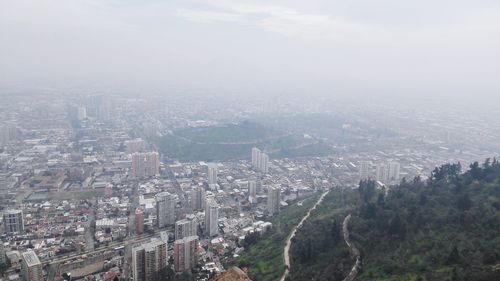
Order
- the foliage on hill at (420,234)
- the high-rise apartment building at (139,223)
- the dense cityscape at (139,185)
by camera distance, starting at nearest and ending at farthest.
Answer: the foliage on hill at (420,234), the dense cityscape at (139,185), the high-rise apartment building at (139,223)

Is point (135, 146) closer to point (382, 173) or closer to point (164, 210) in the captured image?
point (164, 210)

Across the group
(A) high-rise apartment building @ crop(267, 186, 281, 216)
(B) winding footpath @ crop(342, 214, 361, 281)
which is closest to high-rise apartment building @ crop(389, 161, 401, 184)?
(A) high-rise apartment building @ crop(267, 186, 281, 216)

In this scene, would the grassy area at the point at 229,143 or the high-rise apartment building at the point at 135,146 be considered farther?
the grassy area at the point at 229,143

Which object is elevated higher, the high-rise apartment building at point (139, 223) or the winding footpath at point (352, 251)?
the winding footpath at point (352, 251)

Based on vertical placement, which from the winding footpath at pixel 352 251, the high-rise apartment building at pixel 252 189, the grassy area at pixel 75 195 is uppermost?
the winding footpath at pixel 352 251

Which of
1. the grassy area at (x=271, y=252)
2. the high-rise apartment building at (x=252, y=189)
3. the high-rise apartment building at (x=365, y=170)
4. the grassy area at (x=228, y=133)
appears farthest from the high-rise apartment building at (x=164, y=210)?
the grassy area at (x=228, y=133)

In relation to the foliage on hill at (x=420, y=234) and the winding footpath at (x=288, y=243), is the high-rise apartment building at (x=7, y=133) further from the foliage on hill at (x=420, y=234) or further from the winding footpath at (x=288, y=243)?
the foliage on hill at (x=420, y=234)

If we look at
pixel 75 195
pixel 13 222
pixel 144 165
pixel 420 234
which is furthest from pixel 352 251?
pixel 144 165

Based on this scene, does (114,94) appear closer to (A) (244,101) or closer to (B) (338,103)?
(A) (244,101)
